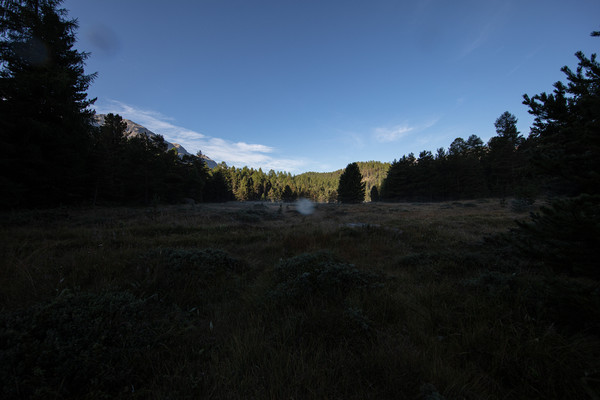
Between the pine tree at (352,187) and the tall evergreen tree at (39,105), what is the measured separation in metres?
46.4

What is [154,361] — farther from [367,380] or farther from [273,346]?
[367,380]

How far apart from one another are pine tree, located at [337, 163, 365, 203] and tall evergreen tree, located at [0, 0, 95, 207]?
46393 mm

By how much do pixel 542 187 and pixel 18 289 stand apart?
33.4 ft

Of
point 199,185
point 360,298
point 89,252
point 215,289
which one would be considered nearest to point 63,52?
point 89,252

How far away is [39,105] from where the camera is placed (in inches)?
522

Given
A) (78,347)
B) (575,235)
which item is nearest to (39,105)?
(78,347)

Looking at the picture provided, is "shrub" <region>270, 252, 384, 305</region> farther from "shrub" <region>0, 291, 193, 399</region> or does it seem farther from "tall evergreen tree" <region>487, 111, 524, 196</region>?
"tall evergreen tree" <region>487, 111, 524, 196</region>

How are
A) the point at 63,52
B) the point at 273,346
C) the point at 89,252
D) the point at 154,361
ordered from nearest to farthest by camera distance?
the point at 154,361, the point at 273,346, the point at 89,252, the point at 63,52

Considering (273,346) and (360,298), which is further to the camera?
(360,298)

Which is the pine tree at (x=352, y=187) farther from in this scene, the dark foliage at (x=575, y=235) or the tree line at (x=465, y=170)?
the dark foliage at (x=575, y=235)

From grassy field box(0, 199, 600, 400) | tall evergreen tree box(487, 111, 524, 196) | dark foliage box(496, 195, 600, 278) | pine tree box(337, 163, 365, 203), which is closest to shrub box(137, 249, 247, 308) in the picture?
grassy field box(0, 199, 600, 400)

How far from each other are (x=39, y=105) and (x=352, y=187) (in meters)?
48.9

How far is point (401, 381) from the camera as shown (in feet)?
5.66

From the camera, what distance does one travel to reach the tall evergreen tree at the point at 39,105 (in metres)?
11.5
